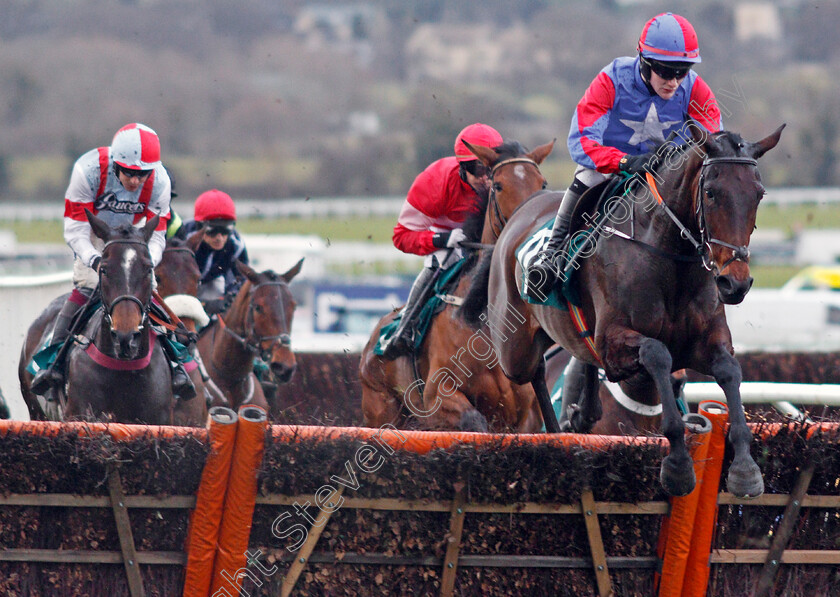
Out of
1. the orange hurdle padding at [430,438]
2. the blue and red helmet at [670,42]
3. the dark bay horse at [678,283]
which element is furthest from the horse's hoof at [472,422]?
the blue and red helmet at [670,42]

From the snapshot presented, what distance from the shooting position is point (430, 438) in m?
3.91

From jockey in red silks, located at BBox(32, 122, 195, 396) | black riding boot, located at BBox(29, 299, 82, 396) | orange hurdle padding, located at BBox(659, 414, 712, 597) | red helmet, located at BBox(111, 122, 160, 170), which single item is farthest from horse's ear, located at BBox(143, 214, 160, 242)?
orange hurdle padding, located at BBox(659, 414, 712, 597)

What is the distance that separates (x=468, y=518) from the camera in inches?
154

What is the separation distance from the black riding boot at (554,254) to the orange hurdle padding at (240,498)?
1414mm

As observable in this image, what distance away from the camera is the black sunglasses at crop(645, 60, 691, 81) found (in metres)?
4.27

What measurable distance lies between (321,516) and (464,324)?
1963 millimetres

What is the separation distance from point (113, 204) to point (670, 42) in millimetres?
2922

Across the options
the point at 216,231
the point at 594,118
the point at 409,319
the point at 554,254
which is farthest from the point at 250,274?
the point at 594,118

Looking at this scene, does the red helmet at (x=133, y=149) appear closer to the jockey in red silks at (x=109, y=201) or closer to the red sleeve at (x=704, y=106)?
the jockey in red silks at (x=109, y=201)

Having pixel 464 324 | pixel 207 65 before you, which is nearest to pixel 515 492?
pixel 464 324

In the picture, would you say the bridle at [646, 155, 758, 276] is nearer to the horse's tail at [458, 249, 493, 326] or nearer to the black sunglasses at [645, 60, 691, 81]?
the black sunglasses at [645, 60, 691, 81]

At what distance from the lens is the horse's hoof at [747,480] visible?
3738mm

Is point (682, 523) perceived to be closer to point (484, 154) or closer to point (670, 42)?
point (670, 42)

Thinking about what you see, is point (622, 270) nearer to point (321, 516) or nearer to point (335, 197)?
point (321, 516)
